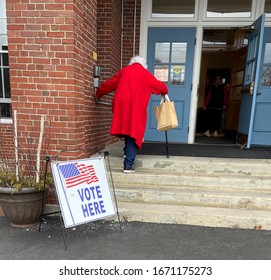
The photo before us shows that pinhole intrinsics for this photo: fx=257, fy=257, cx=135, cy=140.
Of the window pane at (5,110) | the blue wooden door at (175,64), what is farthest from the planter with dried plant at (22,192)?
the blue wooden door at (175,64)

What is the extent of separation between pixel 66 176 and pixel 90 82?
1.57 metres

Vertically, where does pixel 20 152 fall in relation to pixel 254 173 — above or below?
above

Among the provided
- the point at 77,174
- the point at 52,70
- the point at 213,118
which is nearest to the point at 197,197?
the point at 77,174

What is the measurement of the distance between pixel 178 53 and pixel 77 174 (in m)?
3.65

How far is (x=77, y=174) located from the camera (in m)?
2.60

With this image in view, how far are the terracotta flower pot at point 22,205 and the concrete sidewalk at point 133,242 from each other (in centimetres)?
11

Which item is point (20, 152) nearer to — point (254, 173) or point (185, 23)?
point (254, 173)

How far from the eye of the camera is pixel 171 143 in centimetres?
531

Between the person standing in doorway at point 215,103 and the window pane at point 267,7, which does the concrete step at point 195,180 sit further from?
the person standing in doorway at point 215,103

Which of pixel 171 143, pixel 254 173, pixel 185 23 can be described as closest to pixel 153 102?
pixel 171 143

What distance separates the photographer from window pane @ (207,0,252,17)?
503 cm

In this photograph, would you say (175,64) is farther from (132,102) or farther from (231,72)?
(132,102)

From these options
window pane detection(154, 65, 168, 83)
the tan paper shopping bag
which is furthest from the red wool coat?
window pane detection(154, 65, 168, 83)

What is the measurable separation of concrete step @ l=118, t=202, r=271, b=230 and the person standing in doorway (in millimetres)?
4098
